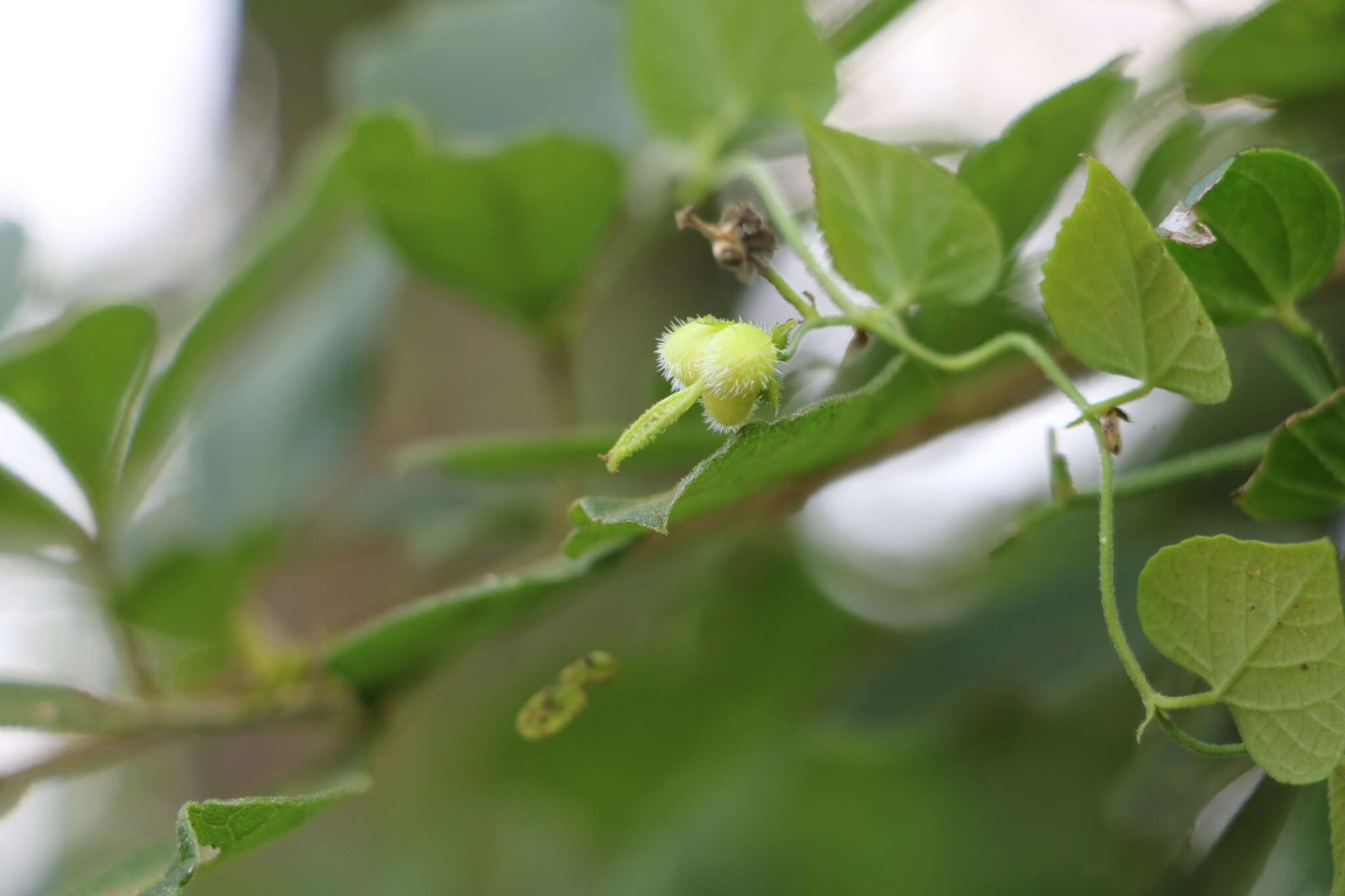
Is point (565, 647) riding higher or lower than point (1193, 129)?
lower

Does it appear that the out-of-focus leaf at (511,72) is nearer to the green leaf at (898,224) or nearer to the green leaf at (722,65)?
the green leaf at (722,65)

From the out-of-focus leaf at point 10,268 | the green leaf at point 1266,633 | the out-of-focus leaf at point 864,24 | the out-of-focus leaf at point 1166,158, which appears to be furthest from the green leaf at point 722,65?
the out-of-focus leaf at point 10,268

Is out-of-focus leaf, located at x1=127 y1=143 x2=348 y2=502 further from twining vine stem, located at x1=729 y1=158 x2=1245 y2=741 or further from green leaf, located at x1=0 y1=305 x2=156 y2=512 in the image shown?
twining vine stem, located at x1=729 y1=158 x2=1245 y2=741

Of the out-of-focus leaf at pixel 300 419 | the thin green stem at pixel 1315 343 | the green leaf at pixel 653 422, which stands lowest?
the out-of-focus leaf at pixel 300 419

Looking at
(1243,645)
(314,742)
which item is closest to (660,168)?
(1243,645)

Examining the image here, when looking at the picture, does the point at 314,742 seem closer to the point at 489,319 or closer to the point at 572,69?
the point at 489,319
